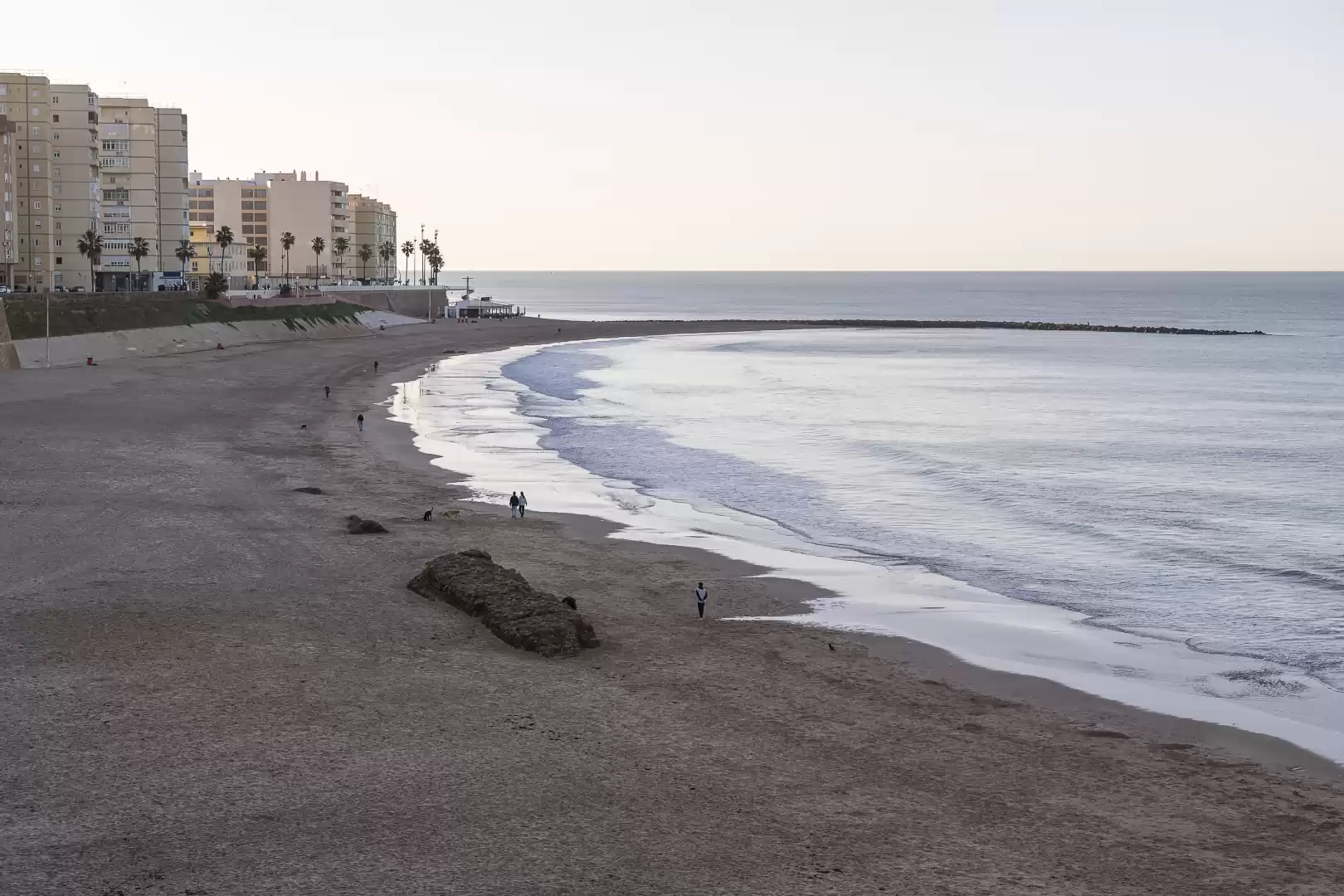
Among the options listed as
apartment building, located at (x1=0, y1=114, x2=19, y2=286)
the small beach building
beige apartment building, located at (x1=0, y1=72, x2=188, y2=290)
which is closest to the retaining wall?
A: apartment building, located at (x1=0, y1=114, x2=19, y2=286)

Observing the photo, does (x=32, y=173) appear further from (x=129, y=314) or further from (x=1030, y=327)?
(x=1030, y=327)

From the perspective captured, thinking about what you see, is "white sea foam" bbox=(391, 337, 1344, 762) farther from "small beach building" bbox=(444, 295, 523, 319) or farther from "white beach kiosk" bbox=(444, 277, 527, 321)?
"small beach building" bbox=(444, 295, 523, 319)

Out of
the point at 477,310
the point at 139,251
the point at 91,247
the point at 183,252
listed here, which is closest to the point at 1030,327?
the point at 477,310

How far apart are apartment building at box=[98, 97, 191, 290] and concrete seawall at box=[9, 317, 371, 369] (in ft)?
104

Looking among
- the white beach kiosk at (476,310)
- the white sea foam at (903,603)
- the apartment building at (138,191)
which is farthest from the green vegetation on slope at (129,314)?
the white beach kiosk at (476,310)

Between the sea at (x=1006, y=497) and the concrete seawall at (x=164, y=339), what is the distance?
2017 centimetres

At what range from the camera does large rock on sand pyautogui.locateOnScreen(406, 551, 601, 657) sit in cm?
2294

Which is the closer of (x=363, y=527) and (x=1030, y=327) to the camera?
(x=363, y=527)

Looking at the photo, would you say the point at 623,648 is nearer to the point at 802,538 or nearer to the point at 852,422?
the point at 802,538

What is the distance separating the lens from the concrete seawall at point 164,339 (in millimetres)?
78312

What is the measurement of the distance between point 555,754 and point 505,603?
703 centimetres

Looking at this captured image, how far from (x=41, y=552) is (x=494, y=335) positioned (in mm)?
120135

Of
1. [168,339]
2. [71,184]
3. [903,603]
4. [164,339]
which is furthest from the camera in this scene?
[71,184]

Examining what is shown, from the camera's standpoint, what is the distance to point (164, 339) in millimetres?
96250
